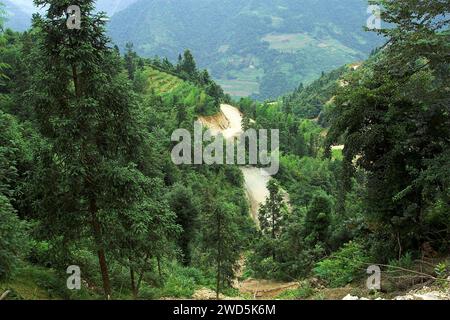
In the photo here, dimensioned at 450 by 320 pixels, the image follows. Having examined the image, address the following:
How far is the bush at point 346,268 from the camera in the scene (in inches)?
519

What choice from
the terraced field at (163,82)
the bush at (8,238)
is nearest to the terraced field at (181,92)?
the terraced field at (163,82)

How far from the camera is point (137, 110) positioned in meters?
11.1

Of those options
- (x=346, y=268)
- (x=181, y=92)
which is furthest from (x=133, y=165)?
(x=181, y=92)

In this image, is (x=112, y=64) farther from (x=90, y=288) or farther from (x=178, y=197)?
(x=178, y=197)

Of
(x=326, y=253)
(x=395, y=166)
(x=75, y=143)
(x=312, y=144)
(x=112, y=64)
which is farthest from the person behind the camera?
(x=312, y=144)

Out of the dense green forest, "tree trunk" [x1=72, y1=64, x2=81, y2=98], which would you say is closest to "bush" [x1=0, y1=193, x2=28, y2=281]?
the dense green forest

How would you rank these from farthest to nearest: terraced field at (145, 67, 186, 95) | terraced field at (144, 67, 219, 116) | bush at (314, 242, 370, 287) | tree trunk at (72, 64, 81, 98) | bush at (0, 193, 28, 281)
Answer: terraced field at (145, 67, 186, 95), terraced field at (144, 67, 219, 116), bush at (314, 242, 370, 287), tree trunk at (72, 64, 81, 98), bush at (0, 193, 28, 281)

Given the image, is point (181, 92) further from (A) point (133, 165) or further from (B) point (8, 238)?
(B) point (8, 238)

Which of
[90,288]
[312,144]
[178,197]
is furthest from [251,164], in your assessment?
[90,288]

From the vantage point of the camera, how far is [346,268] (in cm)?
1417

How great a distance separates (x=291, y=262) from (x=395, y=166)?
17345mm

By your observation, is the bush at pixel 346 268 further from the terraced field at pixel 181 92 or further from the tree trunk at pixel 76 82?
the terraced field at pixel 181 92

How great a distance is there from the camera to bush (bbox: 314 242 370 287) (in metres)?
13.2

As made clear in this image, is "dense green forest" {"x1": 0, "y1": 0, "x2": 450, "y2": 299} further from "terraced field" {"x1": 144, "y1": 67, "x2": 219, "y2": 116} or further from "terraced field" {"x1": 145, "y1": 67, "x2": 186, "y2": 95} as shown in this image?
"terraced field" {"x1": 145, "y1": 67, "x2": 186, "y2": 95}
